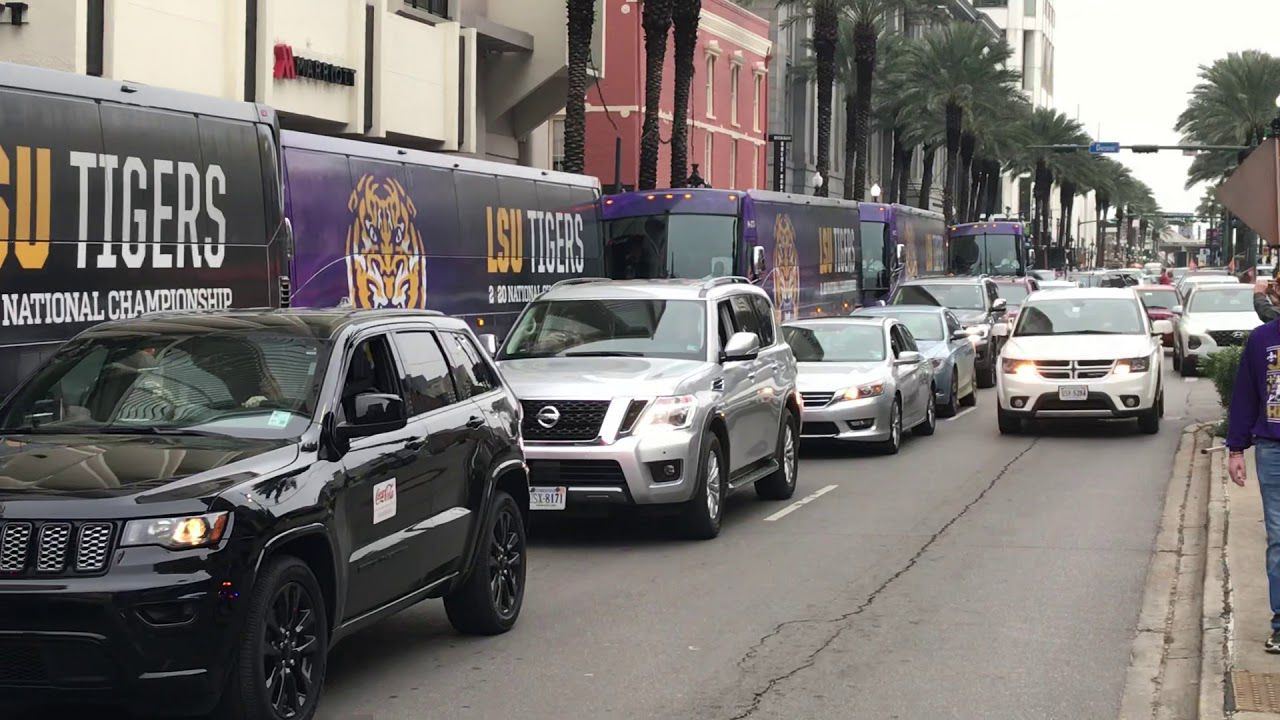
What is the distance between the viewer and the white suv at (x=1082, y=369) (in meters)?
21.2

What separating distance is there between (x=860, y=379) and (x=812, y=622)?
9.82 metres

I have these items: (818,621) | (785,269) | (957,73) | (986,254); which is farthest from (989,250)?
(818,621)

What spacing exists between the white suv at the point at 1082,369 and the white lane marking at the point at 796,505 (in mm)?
5666

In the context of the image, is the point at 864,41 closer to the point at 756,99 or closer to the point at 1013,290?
the point at 756,99

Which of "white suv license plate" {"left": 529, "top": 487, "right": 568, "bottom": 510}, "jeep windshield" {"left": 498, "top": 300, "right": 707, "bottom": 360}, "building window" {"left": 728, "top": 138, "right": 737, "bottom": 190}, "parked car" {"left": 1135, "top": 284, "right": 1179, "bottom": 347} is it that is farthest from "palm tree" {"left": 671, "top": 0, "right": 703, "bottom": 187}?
"white suv license plate" {"left": 529, "top": 487, "right": 568, "bottom": 510}

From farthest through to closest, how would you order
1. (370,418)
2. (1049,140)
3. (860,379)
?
(1049,140) → (860,379) → (370,418)

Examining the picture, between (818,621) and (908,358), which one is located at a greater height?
(908,358)

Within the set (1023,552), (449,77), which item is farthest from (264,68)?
(1023,552)

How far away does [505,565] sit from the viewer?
9.45 metres

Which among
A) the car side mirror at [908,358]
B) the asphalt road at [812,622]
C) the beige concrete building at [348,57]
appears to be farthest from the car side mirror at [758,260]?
the asphalt road at [812,622]

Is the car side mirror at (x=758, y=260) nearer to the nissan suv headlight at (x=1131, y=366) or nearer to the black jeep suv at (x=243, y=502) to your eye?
the nissan suv headlight at (x=1131, y=366)

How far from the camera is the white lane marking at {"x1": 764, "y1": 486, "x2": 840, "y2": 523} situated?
14430 mm

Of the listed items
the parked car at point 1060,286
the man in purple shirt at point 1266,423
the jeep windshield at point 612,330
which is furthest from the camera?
the parked car at point 1060,286

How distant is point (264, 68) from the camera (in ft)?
90.5
